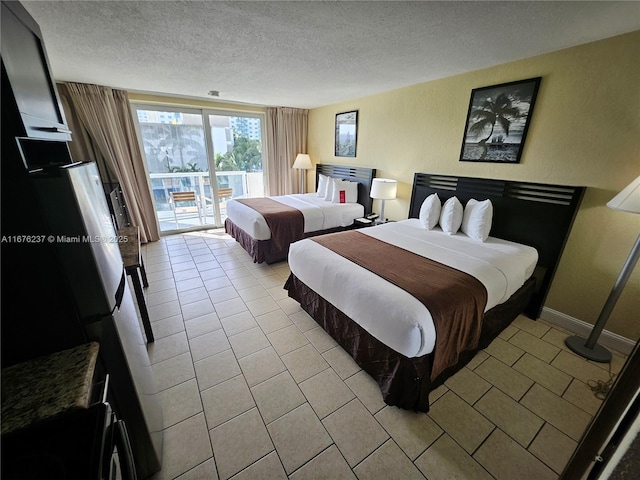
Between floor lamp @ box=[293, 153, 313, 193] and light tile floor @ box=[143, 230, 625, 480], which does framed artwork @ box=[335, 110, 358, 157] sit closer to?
floor lamp @ box=[293, 153, 313, 193]

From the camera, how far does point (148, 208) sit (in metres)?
4.27

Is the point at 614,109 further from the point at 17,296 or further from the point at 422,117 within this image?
the point at 17,296

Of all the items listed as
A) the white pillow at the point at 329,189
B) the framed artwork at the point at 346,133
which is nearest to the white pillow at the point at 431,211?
the white pillow at the point at 329,189

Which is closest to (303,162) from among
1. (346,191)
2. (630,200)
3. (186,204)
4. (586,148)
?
(346,191)

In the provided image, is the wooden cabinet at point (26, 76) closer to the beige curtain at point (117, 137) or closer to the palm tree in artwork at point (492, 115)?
the beige curtain at point (117, 137)

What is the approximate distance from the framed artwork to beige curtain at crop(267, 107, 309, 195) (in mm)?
1150

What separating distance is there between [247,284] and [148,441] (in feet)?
6.36

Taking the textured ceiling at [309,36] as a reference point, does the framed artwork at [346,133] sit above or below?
below

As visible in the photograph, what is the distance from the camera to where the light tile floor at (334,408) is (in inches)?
51.9

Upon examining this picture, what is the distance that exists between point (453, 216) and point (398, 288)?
4.98ft

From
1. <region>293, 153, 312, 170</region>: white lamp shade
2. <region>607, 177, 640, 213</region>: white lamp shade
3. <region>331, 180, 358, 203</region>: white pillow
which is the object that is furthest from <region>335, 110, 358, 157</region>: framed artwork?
<region>607, 177, 640, 213</region>: white lamp shade

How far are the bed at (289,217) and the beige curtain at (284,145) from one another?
1.12 m

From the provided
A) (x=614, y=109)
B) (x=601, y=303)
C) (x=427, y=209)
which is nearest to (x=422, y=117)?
(x=427, y=209)

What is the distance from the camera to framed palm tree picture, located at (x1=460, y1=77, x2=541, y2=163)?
235cm
